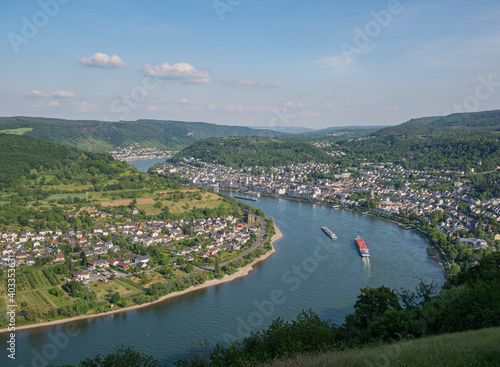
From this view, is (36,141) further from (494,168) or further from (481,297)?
(494,168)

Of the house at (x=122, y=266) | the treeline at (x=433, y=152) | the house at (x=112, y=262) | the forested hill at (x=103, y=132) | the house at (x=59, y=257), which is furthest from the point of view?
the forested hill at (x=103, y=132)

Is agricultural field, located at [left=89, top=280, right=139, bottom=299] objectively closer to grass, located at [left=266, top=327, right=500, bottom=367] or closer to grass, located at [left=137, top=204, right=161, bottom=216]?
grass, located at [left=137, top=204, right=161, bottom=216]

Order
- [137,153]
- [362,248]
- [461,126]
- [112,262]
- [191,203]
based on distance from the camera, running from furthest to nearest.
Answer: [137,153] < [461,126] < [191,203] < [362,248] < [112,262]

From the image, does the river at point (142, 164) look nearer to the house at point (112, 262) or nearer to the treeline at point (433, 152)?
the treeline at point (433, 152)

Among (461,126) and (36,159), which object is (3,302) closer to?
(36,159)

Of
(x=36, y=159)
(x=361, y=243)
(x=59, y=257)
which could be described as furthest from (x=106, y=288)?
(x=36, y=159)

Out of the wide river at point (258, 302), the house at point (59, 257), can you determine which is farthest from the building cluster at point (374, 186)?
the house at point (59, 257)

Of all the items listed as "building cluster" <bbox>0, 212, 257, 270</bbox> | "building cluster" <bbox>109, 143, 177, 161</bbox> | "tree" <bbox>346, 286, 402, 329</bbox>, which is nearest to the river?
"building cluster" <bbox>109, 143, 177, 161</bbox>
